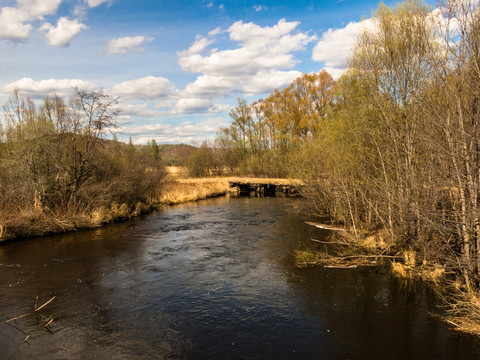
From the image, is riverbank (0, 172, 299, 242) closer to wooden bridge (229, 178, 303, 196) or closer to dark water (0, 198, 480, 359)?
dark water (0, 198, 480, 359)

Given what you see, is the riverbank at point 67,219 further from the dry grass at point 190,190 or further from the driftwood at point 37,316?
the driftwood at point 37,316

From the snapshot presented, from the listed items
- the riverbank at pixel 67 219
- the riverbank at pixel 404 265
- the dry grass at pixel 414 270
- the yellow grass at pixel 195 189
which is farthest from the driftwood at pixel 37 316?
the yellow grass at pixel 195 189

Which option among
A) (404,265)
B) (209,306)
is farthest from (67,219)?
(404,265)

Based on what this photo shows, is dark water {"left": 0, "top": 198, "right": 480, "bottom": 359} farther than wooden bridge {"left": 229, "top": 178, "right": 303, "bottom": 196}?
No

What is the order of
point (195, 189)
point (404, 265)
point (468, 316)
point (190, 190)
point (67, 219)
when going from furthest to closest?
1. point (195, 189)
2. point (190, 190)
3. point (67, 219)
4. point (404, 265)
5. point (468, 316)

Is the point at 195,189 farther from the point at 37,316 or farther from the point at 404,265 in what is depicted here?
the point at 37,316

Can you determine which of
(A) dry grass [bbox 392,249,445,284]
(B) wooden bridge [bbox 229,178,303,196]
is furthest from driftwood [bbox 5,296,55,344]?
(B) wooden bridge [bbox 229,178,303,196]

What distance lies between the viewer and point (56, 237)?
18938 mm

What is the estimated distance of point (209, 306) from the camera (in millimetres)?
9930

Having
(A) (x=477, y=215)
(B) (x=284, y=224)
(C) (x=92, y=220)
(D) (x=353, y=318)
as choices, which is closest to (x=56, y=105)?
(C) (x=92, y=220)

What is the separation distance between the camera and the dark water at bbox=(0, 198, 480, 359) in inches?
302

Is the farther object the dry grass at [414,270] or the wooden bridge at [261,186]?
the wooden bridge at [261,186]

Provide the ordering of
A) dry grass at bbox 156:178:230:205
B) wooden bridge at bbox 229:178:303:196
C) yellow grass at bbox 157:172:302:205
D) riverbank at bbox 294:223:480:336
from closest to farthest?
riverbank at bbox 294:223:480:336, dry grass at bbox 156:178:230:205, yellow grass at bbox 157:172:302:205, wooden bridge at bbox 229:178:303:196

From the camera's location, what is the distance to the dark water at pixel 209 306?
7.68 metres
